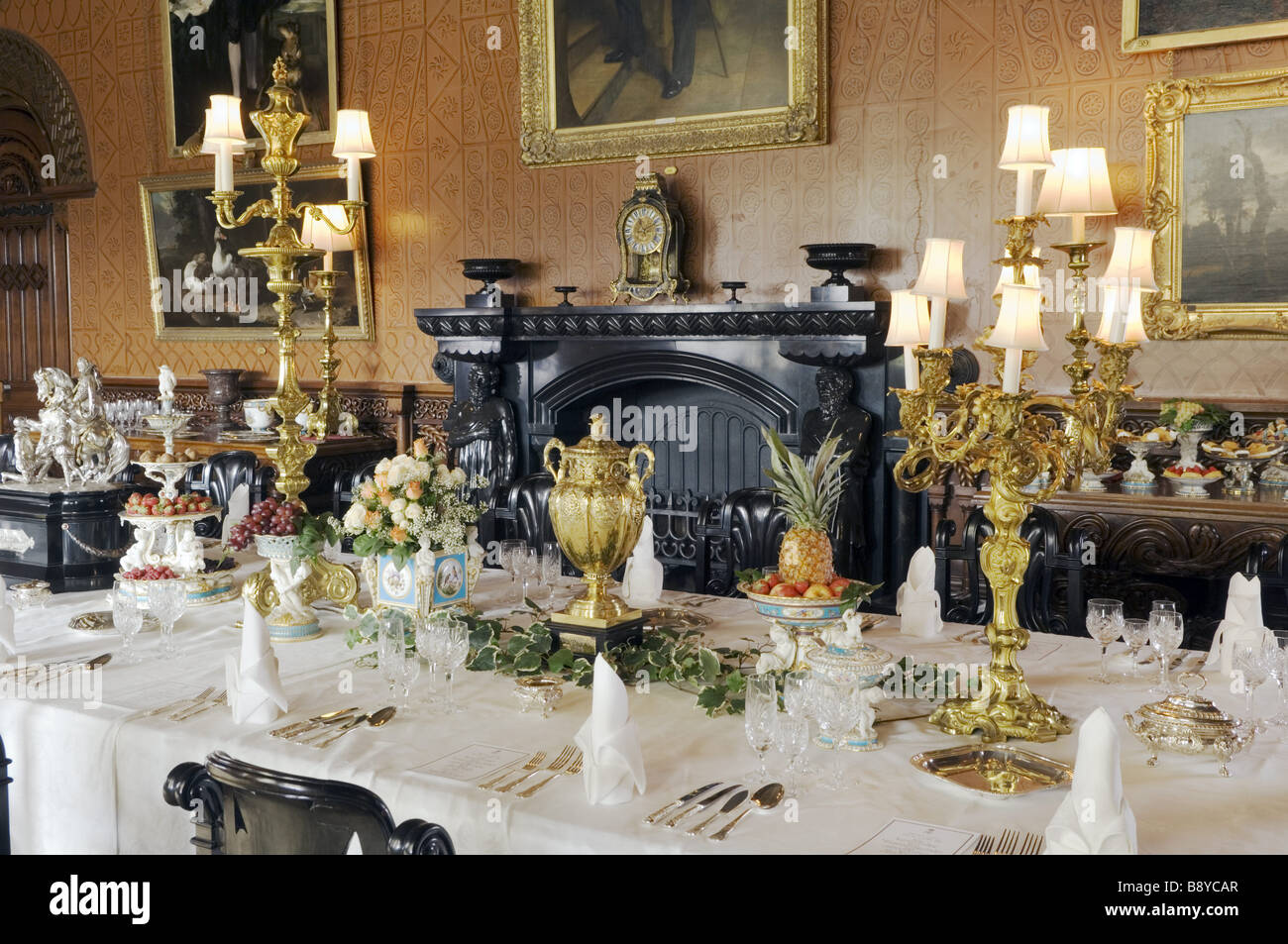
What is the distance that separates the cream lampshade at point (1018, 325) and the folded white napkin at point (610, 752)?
899mm

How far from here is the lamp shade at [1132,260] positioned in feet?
7.79

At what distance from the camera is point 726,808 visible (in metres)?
1.84

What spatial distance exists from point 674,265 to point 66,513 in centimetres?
369

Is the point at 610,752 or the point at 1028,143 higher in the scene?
the point at 1028,143

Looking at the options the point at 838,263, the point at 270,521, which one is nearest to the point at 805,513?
the point at 270,521

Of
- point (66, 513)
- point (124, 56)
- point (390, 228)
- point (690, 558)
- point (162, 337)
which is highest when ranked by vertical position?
point (124, 56)

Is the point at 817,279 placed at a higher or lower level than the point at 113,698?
higher

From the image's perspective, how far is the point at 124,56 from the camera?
8.80 meters

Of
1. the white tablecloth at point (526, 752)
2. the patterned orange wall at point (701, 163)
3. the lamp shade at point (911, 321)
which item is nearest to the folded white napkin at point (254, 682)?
the white tablecloth at point (526, 752)

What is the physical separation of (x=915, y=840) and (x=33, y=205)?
32.4 feet

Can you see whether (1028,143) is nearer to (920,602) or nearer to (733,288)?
(920,602)
